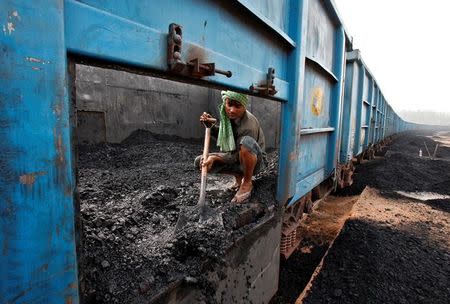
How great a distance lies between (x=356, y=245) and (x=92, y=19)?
11.5 feet

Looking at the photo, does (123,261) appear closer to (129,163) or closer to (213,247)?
(213,247)

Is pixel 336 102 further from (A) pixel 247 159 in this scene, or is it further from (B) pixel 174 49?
(B) pixel 174 49

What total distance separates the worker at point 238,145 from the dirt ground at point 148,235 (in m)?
0.20

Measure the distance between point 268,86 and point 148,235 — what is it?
1280mm

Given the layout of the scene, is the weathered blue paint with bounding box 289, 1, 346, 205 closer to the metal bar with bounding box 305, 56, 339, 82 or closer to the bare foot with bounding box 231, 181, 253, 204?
the metal bar with bounding box 305, 56, 339, 82

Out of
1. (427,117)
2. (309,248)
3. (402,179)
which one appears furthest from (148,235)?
(427,117)

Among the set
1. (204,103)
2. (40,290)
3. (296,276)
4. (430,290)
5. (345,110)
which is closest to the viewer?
(40,290)

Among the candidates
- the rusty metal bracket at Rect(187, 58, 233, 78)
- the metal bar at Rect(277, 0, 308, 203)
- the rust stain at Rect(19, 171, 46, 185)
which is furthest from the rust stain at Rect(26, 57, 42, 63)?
the metal bar at Rect(277, 0, 308, 203)

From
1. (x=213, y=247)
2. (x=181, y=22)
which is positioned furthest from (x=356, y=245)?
(x=181, y=22)

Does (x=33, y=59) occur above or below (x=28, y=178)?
above

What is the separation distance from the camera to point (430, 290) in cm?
255

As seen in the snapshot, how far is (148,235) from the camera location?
1865mm

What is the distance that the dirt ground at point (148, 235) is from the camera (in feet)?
4.14

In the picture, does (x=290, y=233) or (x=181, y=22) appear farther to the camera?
(x=290, y=233)
